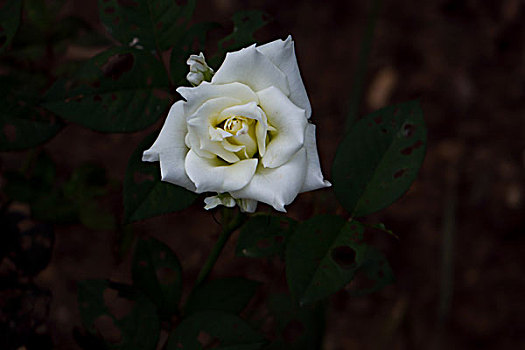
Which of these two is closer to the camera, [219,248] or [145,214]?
[145,214]

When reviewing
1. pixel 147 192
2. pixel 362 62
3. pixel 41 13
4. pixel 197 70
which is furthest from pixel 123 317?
pixel 362 62

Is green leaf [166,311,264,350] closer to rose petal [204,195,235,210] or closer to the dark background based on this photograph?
rose petal [204,195,235,210]

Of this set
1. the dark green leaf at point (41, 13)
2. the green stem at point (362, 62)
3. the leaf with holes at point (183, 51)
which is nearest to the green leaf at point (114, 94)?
the leaf with holes at point (183, 51)

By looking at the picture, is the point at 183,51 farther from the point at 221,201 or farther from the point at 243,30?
the point at 221,201

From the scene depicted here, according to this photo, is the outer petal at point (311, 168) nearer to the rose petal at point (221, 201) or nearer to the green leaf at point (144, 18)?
the rose petal at point (221, 201)

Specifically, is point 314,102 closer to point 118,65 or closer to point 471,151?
point 471,151

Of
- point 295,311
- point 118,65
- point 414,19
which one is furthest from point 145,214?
point 414,19
